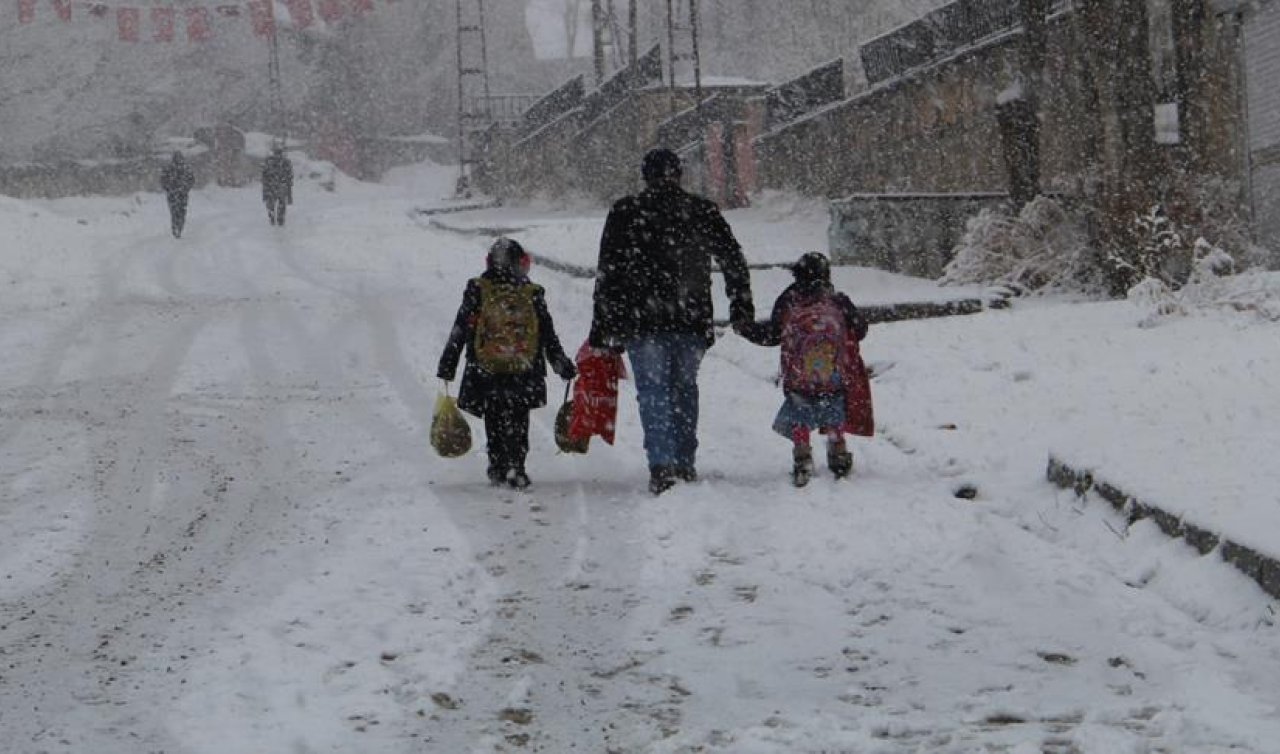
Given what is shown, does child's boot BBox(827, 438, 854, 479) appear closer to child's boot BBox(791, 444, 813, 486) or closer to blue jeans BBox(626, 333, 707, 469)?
child's boot BBox(791, 444, 813, 486)

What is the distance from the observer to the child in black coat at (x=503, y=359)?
7953 millimetres

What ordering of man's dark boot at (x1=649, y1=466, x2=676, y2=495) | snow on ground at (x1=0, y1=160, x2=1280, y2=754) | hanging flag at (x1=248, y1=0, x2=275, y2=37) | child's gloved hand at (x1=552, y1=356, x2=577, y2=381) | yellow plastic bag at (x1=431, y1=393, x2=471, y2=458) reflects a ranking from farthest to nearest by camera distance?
hanging flag at (x1=248, y1=0, x2=275, y2=37)
child's gloved hand at (x1=552, y1=356, x2=577, y2=381)
yellow plastic bag at (x1=431, y1=393, x2=471, y2=458)
man's dark boot at (x1=649, y1=466, x2=676, y2=495)
snow on ground at (x1=0, y1=160, x2=1280, y2=754)

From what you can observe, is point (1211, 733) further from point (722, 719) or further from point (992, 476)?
point (992, 476)

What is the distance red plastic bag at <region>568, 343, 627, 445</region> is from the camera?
7.83 m

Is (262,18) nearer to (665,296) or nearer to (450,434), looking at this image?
(450,434)

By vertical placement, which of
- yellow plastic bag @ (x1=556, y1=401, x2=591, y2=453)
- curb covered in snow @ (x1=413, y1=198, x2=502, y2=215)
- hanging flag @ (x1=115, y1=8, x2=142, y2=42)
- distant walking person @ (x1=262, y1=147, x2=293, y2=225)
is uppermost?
hanging flag @ (x1=115, y1=8, x2=142, y2=42)

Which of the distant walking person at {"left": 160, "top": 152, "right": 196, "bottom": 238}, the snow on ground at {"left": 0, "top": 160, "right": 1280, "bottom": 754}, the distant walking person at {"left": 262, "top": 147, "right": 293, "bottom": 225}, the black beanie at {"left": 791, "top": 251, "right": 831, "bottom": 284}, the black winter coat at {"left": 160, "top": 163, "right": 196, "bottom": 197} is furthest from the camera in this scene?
the distant walking person at {"left": 262, "top": 147, "right": 293, "bottom": 225}

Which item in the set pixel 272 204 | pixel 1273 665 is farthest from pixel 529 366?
pixel 272 204

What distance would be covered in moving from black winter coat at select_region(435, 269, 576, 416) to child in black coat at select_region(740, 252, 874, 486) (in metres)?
1.20

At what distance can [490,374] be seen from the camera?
7992 millimetres

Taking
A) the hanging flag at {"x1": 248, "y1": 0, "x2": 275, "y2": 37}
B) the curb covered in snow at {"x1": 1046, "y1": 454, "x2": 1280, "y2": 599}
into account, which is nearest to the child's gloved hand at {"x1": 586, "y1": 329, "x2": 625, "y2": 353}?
the curb covered in snow at {"x1": 1046, "y1": 454, "x2": 1280, "y2": 599}

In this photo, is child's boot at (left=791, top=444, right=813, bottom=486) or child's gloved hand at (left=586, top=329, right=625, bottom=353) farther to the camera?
child's gloved hand at (left=586, top=329, right=625, bottom=353)

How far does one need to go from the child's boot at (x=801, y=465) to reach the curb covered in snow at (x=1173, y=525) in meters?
1.22

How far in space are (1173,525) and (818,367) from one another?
234 cm
